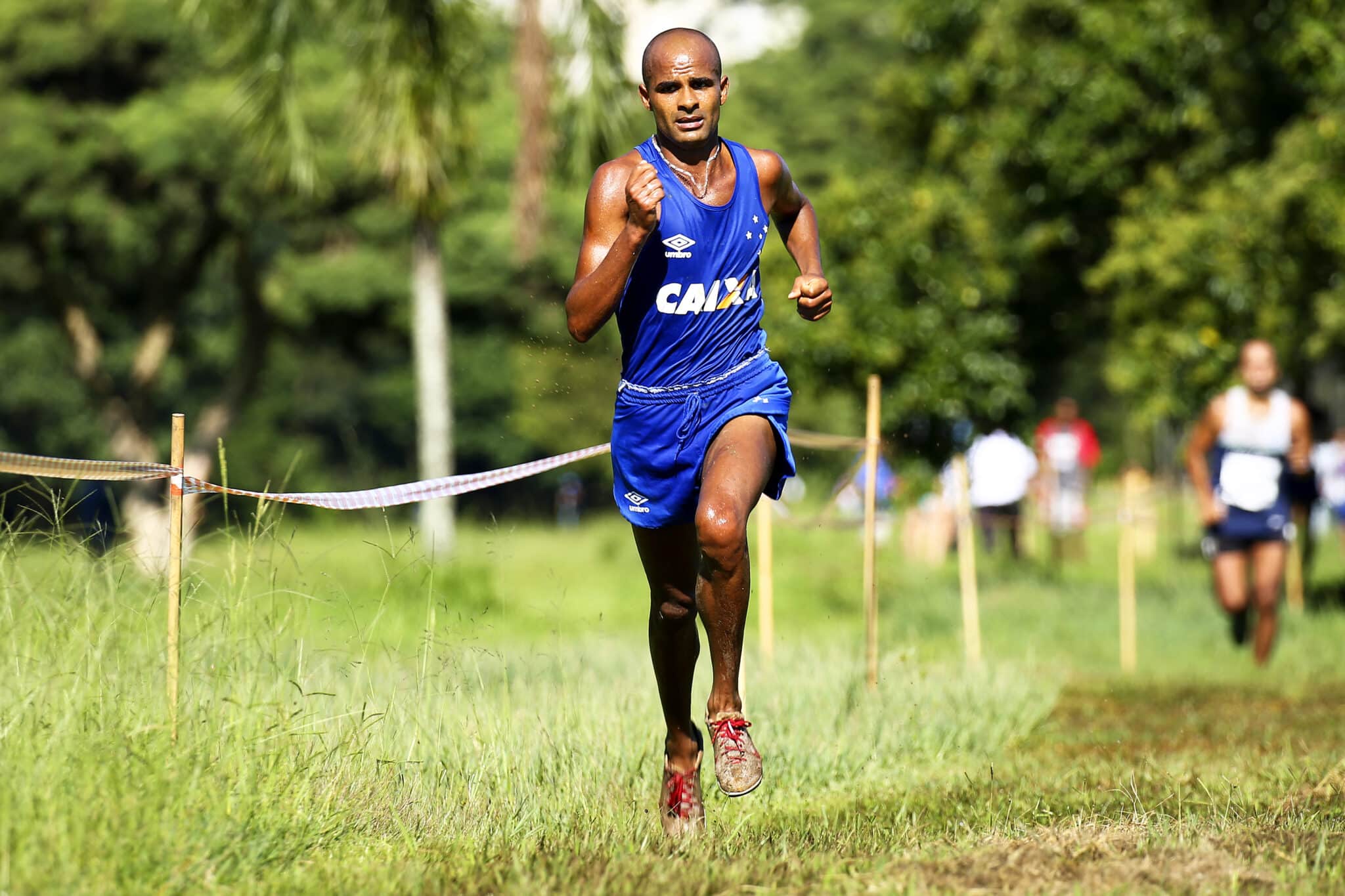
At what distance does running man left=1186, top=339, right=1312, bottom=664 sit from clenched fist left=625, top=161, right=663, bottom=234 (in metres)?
6.54

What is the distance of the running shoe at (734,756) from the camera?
170 inches

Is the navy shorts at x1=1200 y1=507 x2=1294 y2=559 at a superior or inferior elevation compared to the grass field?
superior

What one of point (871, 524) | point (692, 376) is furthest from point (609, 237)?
point (871, 524)

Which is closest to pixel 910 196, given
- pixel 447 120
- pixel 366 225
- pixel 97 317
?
pixel 447 120

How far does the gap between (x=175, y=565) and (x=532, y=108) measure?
9.46 meters

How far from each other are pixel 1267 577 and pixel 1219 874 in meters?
6.68

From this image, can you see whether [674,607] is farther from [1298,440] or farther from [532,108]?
[532,108]

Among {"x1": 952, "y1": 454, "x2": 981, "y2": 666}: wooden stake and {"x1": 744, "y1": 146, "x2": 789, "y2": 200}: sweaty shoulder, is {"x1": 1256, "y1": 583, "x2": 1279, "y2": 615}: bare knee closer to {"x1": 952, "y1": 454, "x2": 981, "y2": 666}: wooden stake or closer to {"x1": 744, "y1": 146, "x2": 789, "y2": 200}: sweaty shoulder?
{"x1": 952, "y1": 454, "x2": 981, "y2": 666}: wooden stake

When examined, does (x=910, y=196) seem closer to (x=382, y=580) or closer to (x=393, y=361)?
(x=382, y=580)

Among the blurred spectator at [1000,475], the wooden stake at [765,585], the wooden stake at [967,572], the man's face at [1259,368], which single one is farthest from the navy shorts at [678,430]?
the blurred spectator at [1000,475]

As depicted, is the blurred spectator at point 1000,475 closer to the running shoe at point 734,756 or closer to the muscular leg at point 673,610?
the muscular leg at point 673,610

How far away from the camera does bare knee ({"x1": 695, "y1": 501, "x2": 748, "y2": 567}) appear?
14.3ft

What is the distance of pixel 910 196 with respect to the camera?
16.4m

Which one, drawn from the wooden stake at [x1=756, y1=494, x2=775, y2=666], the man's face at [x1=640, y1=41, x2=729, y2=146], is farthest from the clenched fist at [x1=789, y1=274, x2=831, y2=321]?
the wooden stake at [x1=756, y1=494, x2=775, y2=666]
